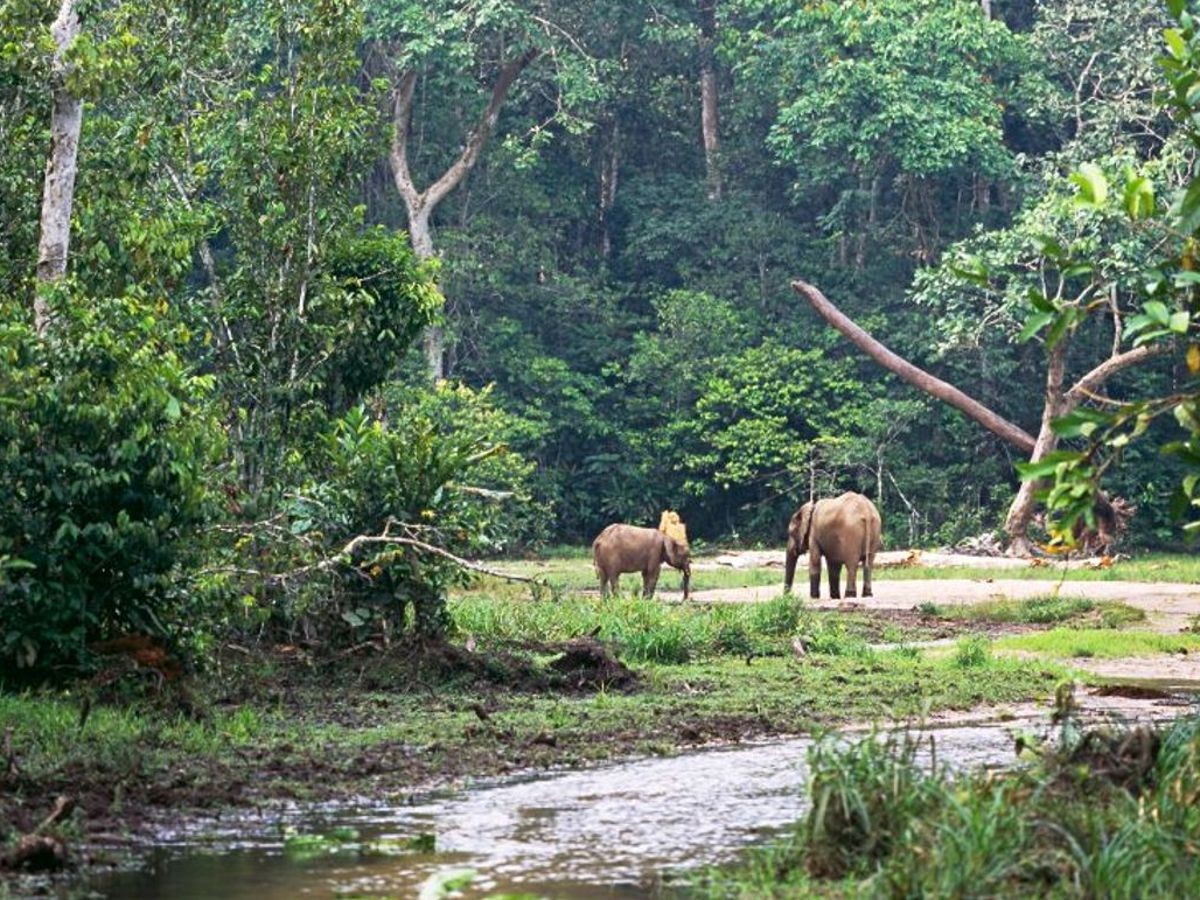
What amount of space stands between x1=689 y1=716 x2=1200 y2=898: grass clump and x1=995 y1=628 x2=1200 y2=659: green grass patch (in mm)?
9720

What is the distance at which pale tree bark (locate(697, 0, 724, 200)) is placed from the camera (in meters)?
47.0

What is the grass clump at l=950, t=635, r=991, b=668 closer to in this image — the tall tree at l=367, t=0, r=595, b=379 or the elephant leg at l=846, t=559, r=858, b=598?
the elephant leg at l=846, t=559, r=858, b=598

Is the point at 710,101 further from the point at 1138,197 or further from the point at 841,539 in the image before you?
the point at 1138,197

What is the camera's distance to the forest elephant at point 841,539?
90.1ft

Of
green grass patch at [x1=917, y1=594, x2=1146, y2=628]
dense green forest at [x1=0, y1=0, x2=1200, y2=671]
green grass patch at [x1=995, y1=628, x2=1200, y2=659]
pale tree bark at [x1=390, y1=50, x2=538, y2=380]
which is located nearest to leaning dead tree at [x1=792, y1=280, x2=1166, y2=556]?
dense green forest at [x1=0, y1=0, x2=1200, y2=671]

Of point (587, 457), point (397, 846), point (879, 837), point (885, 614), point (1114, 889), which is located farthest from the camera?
point (587, 457)

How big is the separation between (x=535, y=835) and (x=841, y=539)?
1786cm

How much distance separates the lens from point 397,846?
31.9 ft

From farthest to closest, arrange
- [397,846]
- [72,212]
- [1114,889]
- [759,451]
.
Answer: [759,451]
[72,212]
[397,846]
[1114,889]

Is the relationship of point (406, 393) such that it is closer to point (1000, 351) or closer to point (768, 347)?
point (768, 347)

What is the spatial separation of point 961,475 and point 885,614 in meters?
18.7

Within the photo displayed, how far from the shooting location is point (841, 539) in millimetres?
27562

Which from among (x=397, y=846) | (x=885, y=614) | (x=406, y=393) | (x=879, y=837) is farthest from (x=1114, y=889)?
(x=406, y=393)

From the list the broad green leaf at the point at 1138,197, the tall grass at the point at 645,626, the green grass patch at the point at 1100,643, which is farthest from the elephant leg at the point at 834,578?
the broad green leaf at the point at 1138,197
